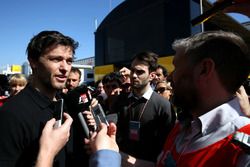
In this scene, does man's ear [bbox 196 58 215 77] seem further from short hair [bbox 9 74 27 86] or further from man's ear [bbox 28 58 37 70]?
short hair [bbox 9 74 27 86]

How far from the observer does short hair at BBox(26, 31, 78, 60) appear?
6.40 ft

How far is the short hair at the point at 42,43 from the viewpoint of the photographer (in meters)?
1.95

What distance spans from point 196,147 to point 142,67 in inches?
93.1

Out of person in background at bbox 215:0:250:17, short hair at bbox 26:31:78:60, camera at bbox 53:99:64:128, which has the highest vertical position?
person in background at bbox 215:0:250:17

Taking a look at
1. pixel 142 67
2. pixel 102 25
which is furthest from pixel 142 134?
pixel 102 25

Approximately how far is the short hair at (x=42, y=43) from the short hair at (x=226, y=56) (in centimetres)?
108

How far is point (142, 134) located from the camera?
2961 millimetres

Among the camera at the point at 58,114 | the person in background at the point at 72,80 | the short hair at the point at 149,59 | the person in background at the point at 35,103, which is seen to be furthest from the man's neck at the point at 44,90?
the person in background at the point at 72,80

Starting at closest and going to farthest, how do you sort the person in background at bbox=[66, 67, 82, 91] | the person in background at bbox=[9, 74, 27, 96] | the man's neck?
1. the man's neck
2. the person in background at bbox=[66, 67, 82, 91]
3. the person in background at bbox=[9, 74, 27, 96]

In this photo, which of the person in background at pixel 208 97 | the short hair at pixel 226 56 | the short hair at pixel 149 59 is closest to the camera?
the person in background at pixel 208 97

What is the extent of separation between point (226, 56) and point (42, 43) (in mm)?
1293

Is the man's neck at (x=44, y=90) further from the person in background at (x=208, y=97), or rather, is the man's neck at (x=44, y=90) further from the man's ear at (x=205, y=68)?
the man's ear at (x=205, y=68)

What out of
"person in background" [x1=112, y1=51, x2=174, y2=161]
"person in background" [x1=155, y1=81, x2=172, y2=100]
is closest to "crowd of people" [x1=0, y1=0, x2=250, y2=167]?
"person in background" [x1=112, y1=51, x2=174, y2=161]

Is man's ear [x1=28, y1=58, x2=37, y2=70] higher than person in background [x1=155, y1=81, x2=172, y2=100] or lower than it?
higher
